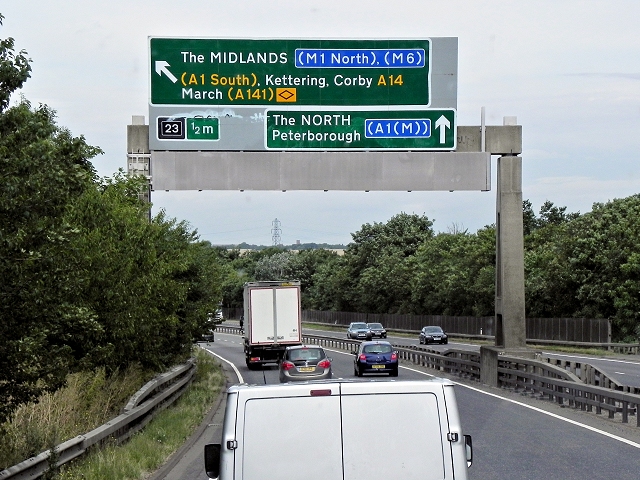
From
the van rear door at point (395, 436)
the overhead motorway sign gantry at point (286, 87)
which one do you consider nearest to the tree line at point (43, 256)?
the van rear door at point (395, 436)

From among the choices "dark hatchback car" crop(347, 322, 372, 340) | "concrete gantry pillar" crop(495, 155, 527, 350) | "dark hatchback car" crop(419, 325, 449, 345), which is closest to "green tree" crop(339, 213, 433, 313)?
"dark hatchback car" crop(347, 322, 372, 340)

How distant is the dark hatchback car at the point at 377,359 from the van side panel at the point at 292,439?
29451mm

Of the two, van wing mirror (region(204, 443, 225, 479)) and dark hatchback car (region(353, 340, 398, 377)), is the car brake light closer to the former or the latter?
dark hatchback car (region(353, 340, 398, 377))

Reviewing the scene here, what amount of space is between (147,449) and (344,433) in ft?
32.1

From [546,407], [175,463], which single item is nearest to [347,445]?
[175,463]

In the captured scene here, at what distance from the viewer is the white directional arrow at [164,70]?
1059 inches

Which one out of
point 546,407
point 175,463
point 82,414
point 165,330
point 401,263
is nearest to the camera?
point 175,463

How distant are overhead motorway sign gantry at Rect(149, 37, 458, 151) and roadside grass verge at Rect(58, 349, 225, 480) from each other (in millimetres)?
7306

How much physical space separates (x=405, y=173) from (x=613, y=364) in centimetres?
1992

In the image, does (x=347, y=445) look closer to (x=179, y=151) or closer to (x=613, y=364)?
(x=179, y=151)

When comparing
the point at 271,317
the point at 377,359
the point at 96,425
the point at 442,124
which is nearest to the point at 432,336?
the point at 271,317

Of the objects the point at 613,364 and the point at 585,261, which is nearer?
the point at 613,364

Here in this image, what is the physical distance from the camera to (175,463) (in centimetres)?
1552

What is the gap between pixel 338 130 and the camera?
2717cm
